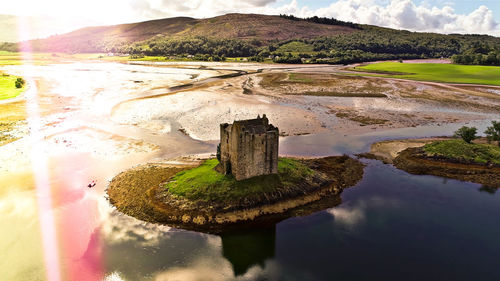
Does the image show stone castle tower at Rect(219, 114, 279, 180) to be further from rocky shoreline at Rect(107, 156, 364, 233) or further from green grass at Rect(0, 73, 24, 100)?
green grass at Rect(0, 73, 24, 100)

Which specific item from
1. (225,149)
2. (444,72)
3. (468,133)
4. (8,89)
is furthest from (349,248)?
(444,72)

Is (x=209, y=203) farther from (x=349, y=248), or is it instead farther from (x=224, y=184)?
(x=349, y=248)

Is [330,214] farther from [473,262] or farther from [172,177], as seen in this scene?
[172,177]

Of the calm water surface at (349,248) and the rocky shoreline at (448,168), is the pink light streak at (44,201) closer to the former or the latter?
the calm water surface at (349,248)

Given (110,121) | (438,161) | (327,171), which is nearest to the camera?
(327,171)

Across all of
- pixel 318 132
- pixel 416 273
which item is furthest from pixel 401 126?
pixel 416 273

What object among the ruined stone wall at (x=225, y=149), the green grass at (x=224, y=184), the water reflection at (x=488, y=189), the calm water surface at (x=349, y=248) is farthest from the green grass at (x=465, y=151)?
the ruined stone wall at (x=225, y=149)
